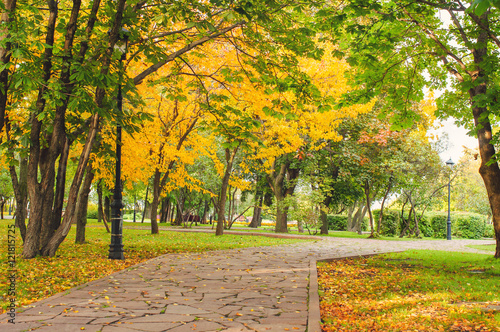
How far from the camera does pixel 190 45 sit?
9.48 meters

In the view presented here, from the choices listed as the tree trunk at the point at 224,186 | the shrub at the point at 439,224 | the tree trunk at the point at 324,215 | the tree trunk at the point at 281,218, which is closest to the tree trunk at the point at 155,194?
the tree trunk at the point at 224,186

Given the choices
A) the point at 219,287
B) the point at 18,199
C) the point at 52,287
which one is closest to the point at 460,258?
the point at 219,287

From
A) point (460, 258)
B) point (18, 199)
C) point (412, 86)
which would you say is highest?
point (412, 86)

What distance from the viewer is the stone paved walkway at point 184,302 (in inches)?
169

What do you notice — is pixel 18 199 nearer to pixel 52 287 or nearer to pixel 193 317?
pixel 52 287

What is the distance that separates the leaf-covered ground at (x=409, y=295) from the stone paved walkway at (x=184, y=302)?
1.39ft

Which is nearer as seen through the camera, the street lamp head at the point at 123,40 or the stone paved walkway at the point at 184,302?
the stone paved walkway at the point at 184,302

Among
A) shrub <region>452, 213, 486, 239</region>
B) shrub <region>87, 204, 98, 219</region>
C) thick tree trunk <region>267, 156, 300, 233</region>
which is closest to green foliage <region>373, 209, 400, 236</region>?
shrub <region>452, 213, 486, 239</region>

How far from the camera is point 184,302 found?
213 inches

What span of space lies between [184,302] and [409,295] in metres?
3.45

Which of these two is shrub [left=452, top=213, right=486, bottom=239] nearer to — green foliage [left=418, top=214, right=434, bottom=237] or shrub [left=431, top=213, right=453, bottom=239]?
shrub [left=431, top=213, right=453, bottom=239]

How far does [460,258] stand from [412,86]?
5338 millimetres

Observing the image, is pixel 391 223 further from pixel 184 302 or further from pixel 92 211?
pixel 92 211

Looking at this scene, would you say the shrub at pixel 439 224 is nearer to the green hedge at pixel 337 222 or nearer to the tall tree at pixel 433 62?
the green hedge at pixel 337 222
